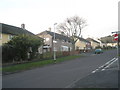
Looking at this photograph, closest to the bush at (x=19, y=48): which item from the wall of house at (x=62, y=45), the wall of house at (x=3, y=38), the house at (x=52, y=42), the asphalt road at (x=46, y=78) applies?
the wall of house at (x=3, y=38)

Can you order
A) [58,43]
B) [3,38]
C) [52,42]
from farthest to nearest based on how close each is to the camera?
[58,43]
[52,42]
[3,38]

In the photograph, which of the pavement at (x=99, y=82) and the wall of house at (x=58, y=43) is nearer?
the pavement at (x=99, y=82)

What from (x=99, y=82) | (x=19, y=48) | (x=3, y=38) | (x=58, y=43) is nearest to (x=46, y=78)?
(x=99, y=82)

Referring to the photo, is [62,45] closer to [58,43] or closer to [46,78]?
[58,43]

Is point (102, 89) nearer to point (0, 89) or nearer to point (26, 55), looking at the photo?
point (0, 89)

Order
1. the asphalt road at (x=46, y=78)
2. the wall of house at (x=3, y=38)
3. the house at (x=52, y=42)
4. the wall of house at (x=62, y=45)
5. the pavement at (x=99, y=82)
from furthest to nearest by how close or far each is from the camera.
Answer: the wall of house at (x=62, y=45)
the house at (x=52, y=42)
the wall of house at (x=3, y=38)
the asphalt road at (x=46, y=78)
the pavement at (x=99, y=82)

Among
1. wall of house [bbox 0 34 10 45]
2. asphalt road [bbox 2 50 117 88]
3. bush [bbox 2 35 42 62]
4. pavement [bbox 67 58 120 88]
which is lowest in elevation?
asphalt road [bbox 2 50 117 88]

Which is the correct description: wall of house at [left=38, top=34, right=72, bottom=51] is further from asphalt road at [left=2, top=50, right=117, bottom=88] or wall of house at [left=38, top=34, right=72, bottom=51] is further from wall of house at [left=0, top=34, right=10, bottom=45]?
asphalt road at [left=2, top=50, right=117, bottom=88]

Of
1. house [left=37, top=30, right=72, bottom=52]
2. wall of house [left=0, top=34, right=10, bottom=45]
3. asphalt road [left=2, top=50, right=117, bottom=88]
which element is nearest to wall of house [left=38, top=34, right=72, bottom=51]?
house [left=37, top=30, right=72, bottom=52]

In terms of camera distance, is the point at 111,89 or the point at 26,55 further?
the point at 26,55

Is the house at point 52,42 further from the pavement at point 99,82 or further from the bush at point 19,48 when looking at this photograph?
the pavement at point 99,82

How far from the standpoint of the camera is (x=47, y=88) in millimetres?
8484

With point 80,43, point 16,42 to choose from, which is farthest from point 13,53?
point 80,43

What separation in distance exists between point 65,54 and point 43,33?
24.4 metres
